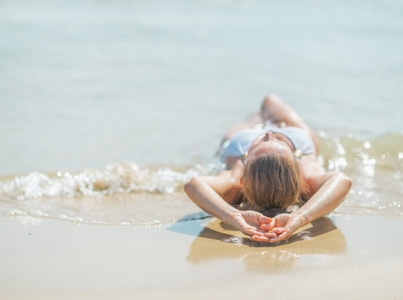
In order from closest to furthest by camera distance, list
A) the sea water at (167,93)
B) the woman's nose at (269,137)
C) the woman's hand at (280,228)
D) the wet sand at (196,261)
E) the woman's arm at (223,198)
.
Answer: the wet sand at (196,261)
the woman's hand at (280,228)
the woman's arm at (223,198)
the woman's nose at (269,137)
the sea water at (167,93)

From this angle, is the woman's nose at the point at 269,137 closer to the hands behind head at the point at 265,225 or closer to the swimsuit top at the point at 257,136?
the swimsuit top at the point at 257,136

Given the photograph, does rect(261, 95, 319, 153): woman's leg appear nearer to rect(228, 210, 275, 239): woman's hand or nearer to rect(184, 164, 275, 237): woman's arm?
rect(184, 164, 275, 237): woman's arm

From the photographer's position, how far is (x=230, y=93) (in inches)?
307

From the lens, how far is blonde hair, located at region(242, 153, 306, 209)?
13.8ft

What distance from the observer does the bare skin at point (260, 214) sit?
12.9 ft

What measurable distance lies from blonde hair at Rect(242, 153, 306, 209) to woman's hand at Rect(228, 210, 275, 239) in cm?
25

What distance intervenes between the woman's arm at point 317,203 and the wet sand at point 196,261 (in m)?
0.09

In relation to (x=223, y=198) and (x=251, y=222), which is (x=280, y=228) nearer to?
(x=251, y=222)

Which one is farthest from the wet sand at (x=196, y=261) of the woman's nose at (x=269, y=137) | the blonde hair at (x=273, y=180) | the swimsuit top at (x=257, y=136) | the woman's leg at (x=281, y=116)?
the woman's leg at (x=281, y=116)

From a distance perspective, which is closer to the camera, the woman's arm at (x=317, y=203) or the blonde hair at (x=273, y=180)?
the woman's arm at (x=317, y=203)

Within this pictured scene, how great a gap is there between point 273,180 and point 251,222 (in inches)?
13.0

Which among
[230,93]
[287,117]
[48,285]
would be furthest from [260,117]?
[48,285]

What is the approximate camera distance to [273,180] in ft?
13.8

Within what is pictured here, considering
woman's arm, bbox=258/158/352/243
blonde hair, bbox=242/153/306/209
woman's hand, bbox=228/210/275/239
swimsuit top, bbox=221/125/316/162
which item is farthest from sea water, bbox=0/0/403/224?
woman's hand, bbox=228/210/275/239
